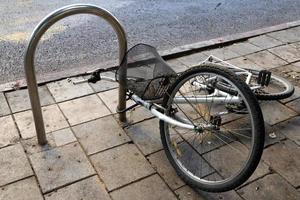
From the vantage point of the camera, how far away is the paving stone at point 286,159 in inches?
113

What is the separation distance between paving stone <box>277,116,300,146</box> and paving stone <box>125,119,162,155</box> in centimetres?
113

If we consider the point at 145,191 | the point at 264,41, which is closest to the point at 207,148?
the point at 145,191

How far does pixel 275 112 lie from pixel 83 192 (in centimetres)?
199

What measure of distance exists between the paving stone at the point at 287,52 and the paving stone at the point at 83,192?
3018 mm

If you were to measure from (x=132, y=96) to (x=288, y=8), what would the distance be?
474 centimetres

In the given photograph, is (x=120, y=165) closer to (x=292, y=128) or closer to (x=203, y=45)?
(x=292, y=128)

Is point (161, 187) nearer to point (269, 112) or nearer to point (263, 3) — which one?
point (269, 112)

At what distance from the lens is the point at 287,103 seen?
3.71 meters

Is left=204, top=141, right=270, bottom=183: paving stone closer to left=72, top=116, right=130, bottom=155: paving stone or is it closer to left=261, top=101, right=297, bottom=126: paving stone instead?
left=261, top=101, right=297, bottom=126: paving stone

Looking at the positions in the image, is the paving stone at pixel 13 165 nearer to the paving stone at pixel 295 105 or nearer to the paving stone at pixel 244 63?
the paving stone at pixel 295 105

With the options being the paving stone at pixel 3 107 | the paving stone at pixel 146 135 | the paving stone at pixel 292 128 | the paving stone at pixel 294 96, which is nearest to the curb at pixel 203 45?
the paving stone at pixel 3 107

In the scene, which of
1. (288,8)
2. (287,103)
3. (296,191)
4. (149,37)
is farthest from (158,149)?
(288,8)

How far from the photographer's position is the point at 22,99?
3.68m

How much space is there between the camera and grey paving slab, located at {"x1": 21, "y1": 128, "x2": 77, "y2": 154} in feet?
10.0
